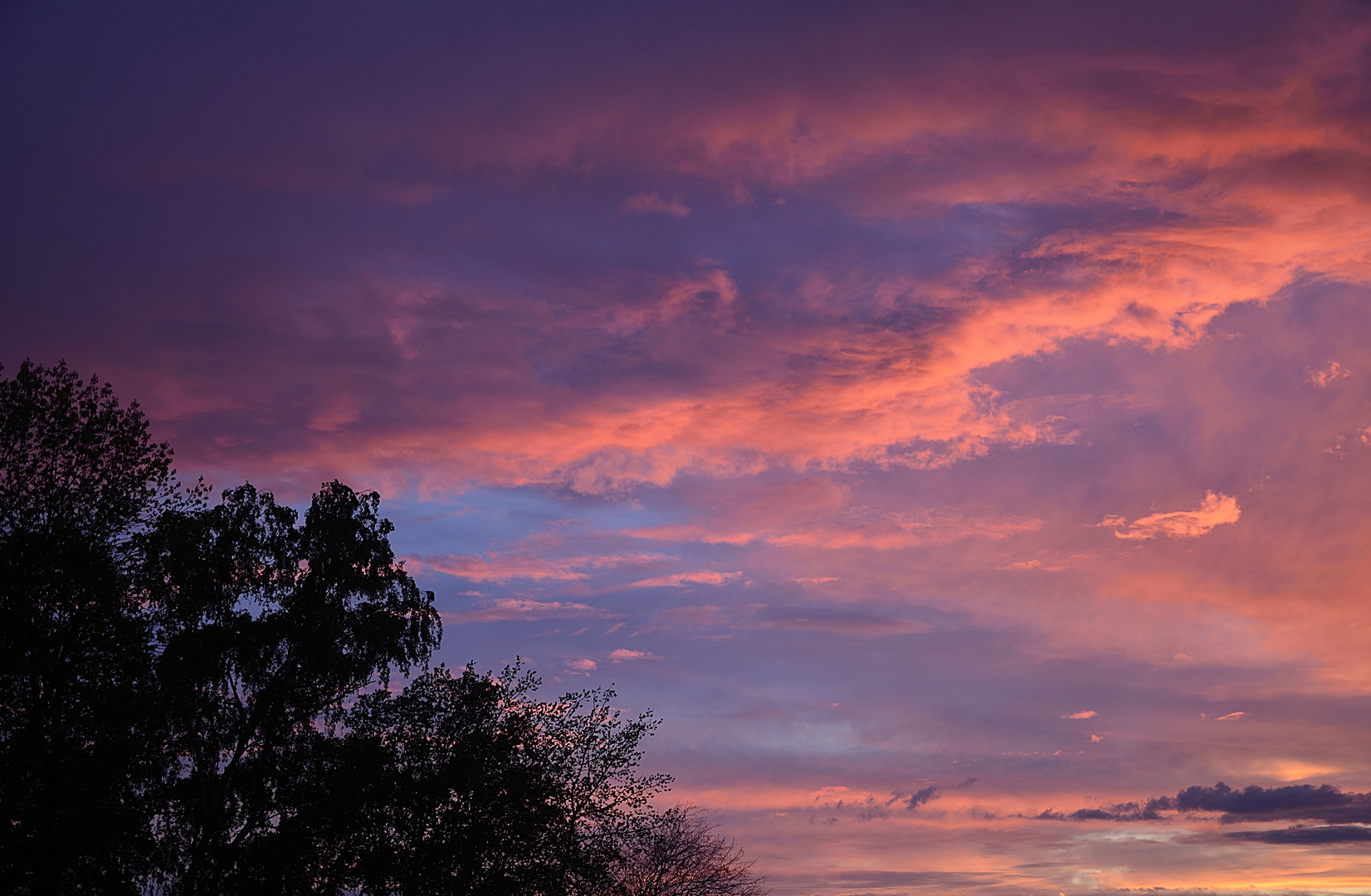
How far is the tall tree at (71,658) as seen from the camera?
28.0 m

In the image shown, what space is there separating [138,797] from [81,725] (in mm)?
6085

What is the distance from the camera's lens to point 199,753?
38.2m

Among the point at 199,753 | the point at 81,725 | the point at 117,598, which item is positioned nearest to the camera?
the point at 81,725

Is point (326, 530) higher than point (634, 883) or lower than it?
higher

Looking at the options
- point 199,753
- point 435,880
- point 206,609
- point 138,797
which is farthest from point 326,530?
point 435,880

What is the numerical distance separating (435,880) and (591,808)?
862cm

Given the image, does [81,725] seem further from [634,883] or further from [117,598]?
[634,883]

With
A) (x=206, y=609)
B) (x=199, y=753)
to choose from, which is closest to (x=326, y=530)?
(x=206, y=609)

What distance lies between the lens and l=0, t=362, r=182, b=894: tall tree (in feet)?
91.9

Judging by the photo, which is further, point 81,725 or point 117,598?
point 117,598

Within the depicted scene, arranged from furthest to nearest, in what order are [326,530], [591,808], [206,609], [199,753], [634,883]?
[634,883] < [591,808] < [326,530] < [206,609] < [199,753]

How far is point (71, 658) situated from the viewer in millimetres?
30547

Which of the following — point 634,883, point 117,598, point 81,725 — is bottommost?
point 634,883

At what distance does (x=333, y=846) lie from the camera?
139 feet
